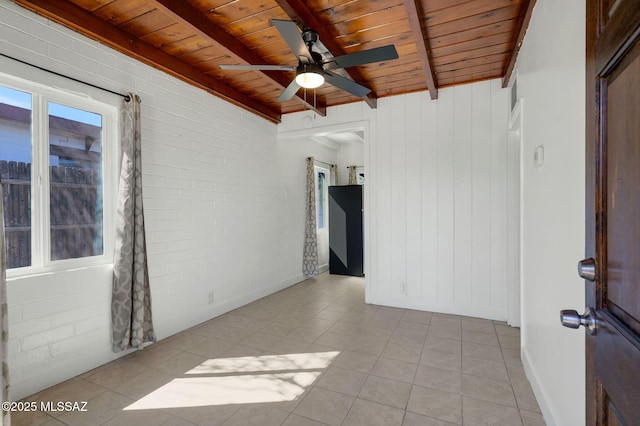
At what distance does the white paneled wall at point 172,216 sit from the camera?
2.05 metres

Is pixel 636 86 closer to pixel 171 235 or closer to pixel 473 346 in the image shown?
pixel 473 346

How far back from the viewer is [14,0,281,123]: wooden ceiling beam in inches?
82.0

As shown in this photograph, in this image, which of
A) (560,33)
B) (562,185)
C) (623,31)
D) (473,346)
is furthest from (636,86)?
(473,346)

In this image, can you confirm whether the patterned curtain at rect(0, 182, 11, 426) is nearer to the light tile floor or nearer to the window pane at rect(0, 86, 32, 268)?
the light tile floor

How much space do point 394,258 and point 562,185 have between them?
2.48 metres

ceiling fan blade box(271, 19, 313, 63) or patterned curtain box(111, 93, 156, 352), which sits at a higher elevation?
ceiling fan blade box(271, 19, 313, 63)

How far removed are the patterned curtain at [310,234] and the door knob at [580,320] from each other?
4.63 m

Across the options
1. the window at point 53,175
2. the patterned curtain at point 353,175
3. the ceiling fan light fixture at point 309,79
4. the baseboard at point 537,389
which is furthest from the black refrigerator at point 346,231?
the window at point 53,175

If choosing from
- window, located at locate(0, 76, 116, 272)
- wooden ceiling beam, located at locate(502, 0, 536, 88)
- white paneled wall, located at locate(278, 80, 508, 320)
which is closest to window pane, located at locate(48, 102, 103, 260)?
window, located at locate(0, 76, 116, 272)

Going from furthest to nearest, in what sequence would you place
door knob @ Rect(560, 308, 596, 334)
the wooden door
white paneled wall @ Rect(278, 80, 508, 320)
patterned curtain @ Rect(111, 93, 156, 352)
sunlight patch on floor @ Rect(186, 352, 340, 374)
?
white paneled wall @ Rect(278, 80, 508, 320) < patterned curtain @ Rect(111, 93, 156, 352) < sunlight patch on floor @ Rect(186, 352, 340, 374) < door knob @ Rect(560, 308, 596, 334) < the wooden door

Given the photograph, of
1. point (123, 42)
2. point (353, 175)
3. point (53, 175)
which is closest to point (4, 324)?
point (53, 175)

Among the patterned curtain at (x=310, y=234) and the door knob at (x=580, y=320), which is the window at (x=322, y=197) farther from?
the door knob at (x=580, y=320)

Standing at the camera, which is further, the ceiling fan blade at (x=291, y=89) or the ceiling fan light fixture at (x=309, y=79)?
the ceiling fan blade at (x=291, y=89)

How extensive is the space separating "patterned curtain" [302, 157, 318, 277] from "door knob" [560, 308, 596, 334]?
463 cm
